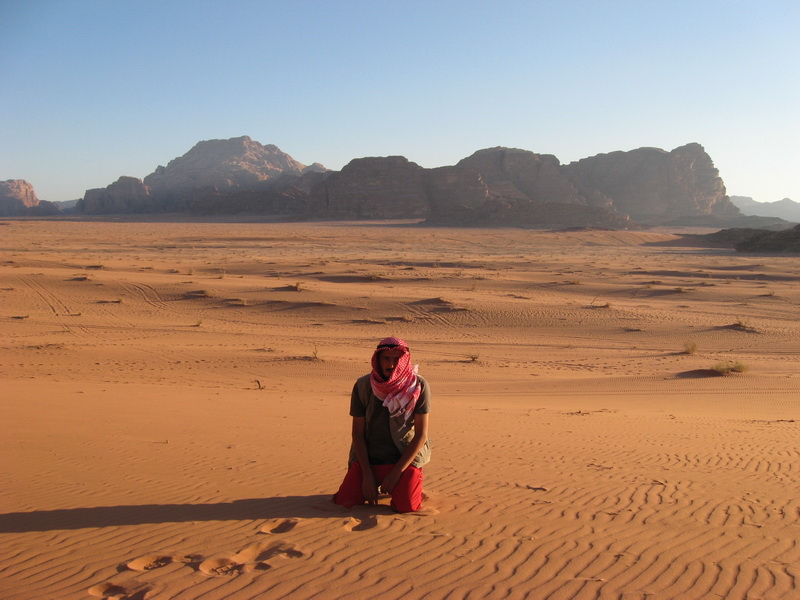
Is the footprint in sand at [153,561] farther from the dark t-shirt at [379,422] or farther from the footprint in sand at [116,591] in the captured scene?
the dark t-shirt at [379,422]

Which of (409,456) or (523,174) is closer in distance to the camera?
(409,456)

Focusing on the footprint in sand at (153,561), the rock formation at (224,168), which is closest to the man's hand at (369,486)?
the footprint in sand at (153,561)

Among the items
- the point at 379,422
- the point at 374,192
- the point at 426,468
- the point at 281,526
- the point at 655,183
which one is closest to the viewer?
the point at 281,526

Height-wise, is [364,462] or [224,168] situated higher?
[224,168]

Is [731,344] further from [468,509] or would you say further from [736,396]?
[468,509]

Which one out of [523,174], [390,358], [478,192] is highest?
[523,174]

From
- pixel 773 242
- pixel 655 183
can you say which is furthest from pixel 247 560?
pixel 655 183

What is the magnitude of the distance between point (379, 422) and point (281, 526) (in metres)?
0.90

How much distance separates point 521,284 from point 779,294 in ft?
31.8

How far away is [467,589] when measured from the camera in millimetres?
3361

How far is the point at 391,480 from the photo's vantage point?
14.3 feet

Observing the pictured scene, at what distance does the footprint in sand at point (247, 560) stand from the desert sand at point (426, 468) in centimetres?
2

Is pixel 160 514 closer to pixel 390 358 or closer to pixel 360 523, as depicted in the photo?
pixel 360 523

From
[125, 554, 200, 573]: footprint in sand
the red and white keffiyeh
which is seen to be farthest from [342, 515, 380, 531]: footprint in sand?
[125, 554, 200, 573]: footprint in sand
